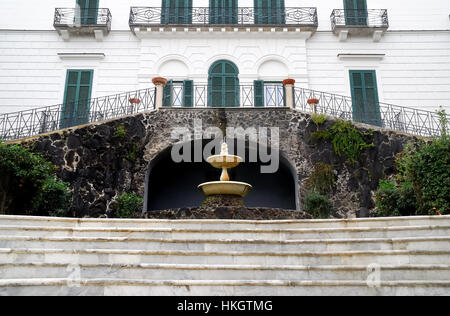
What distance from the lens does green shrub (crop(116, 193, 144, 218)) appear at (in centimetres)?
1390

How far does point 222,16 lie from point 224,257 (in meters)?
15.6

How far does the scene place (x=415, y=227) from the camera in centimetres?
673

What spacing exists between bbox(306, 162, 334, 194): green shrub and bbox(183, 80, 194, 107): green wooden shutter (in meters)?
6.21

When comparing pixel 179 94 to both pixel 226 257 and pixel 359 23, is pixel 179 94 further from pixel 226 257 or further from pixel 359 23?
pixel 226 257

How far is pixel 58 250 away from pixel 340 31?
1652 centimetres

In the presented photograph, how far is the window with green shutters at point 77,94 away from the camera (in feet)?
57.9

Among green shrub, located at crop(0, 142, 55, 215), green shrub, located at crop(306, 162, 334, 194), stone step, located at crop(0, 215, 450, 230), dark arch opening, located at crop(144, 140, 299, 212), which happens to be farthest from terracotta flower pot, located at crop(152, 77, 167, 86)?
stone step, located at crop(0, 215, 450, 230)

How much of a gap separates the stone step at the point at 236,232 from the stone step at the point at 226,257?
827mm

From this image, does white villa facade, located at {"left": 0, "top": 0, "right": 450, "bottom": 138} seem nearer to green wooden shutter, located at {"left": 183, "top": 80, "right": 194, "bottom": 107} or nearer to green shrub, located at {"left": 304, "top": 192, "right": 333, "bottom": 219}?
green wooden shutter, located at {"left": 183, "top": 80, "right": 194, "bottom": 107}

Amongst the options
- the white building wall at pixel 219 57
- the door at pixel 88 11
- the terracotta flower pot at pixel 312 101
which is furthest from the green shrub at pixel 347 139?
the door at pixel 88 11

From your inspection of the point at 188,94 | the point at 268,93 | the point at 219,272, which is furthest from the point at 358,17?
the point at 219,272

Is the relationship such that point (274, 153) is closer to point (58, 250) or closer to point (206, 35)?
point (206, 35)
